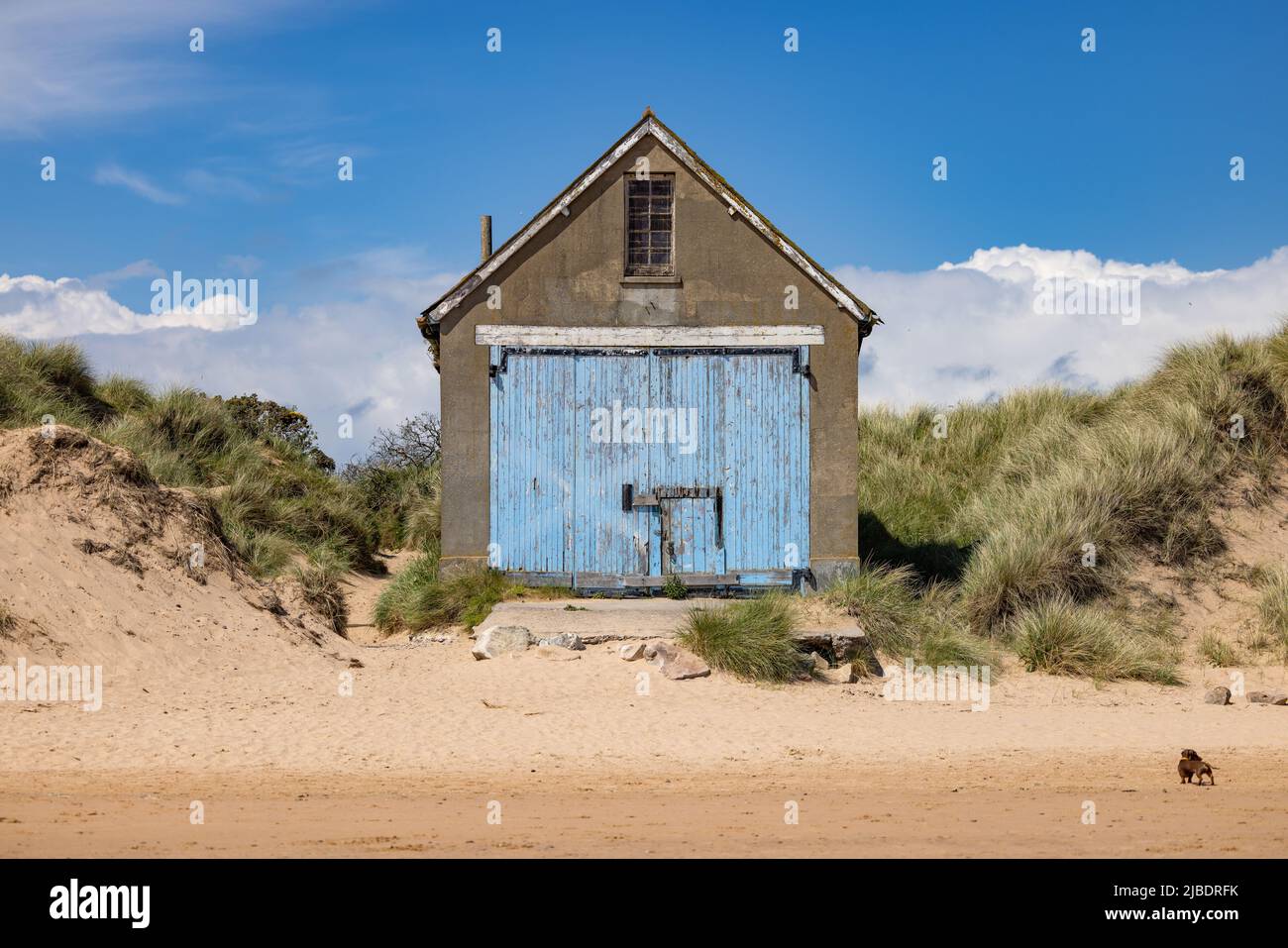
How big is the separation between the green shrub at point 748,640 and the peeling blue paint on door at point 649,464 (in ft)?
8.80

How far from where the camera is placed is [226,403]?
28.0m

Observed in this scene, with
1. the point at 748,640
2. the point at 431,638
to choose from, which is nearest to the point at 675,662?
the point at 748,640

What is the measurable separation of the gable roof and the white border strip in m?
0.58

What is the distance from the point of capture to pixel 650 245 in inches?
628

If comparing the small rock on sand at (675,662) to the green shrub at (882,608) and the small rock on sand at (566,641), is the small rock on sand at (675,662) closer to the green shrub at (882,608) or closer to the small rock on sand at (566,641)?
the small rock on sand at (566,641)

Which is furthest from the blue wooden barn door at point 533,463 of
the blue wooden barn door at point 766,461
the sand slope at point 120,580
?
the sand slope at point 120,580

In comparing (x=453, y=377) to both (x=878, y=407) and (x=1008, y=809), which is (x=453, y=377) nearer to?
(x=1008, y=809)

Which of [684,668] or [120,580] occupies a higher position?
[120,580]

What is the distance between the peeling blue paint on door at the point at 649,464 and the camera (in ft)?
51.7

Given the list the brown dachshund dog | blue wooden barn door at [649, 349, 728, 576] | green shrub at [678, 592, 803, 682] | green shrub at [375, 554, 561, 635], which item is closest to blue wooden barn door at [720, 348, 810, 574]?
blue wooden barn door at [649, 349, 728, 576]

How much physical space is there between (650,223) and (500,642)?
20.1 feet

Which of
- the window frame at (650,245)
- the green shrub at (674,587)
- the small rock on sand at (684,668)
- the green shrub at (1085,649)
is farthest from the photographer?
the window frame at (650,245)

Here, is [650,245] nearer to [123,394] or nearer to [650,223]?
[650,223]
